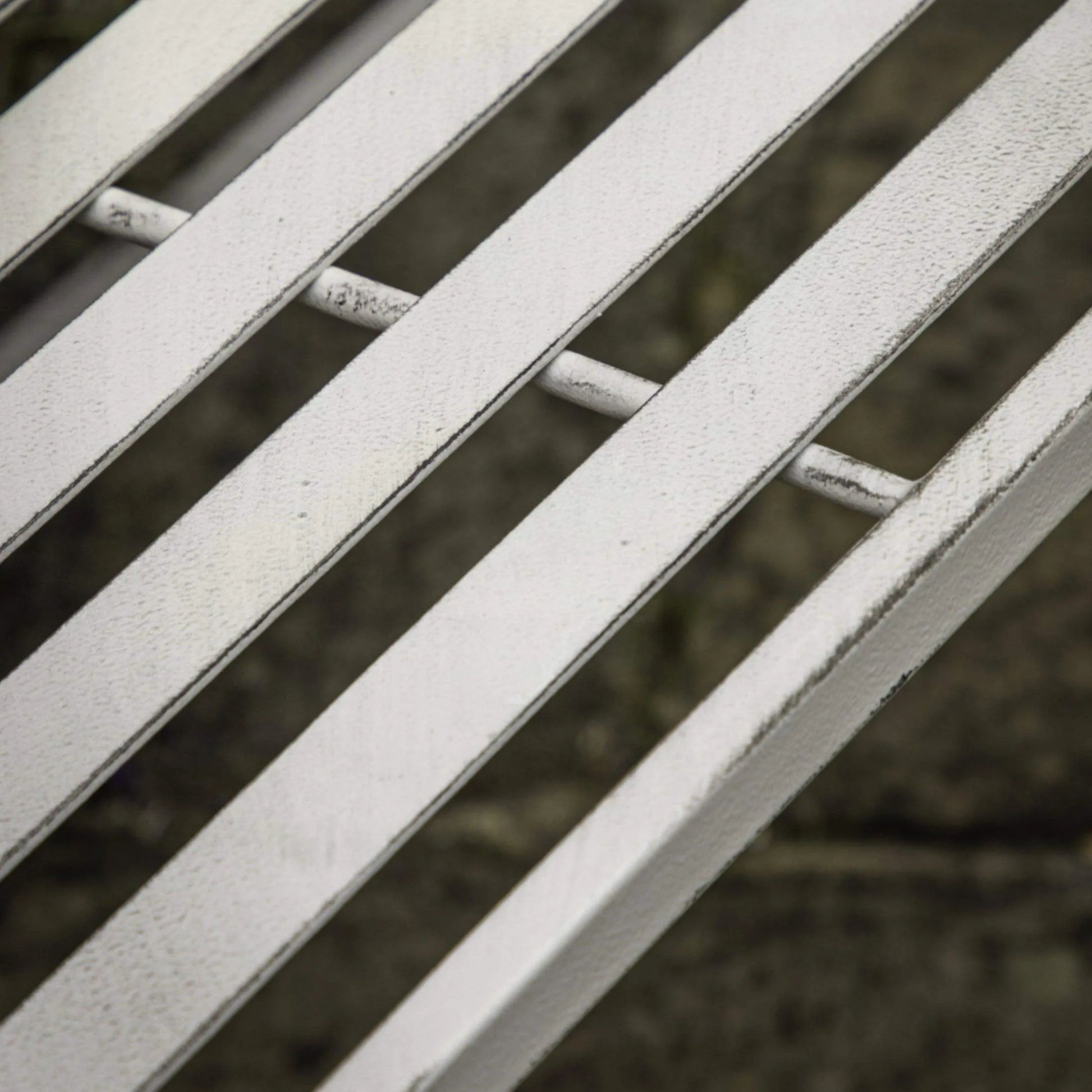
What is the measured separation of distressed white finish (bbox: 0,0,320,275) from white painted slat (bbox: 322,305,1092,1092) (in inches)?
14.0

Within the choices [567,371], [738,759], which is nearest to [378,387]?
[567,371]

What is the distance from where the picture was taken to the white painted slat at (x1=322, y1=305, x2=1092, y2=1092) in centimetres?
34

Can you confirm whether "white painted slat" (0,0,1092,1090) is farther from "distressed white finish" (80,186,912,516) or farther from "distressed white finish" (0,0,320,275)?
"distressed white finish" (0,0,320,275)

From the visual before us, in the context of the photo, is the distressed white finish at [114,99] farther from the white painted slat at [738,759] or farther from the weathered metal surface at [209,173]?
the white painted slat at [738,759]

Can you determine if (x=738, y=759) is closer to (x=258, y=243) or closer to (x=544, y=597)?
(x=544, y=597)

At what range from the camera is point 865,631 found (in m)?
0.36

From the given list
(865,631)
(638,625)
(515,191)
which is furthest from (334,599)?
(865,631)

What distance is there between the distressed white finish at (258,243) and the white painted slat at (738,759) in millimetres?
246

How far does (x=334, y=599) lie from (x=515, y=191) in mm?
423

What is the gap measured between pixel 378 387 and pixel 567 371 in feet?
0.25

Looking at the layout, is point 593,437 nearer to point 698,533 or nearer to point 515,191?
point 515,191

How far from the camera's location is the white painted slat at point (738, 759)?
1.13 ft

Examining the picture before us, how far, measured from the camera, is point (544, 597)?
38 cm

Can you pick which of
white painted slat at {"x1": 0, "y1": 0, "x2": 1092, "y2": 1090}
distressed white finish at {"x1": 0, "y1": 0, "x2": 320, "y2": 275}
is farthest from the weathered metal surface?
white painted slat at {"x1": 0, "y1": 0, "x2": 1092, "y2": 1090}
